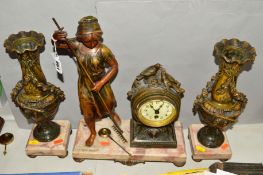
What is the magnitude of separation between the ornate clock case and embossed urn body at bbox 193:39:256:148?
0.68ft

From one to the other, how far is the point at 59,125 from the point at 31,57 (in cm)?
80

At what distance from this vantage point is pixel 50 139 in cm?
265

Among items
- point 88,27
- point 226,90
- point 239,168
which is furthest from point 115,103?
point 239,168

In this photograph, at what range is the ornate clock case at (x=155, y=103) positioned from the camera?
2264 millimetres

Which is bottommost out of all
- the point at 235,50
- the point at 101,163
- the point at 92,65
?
the point at 101,163

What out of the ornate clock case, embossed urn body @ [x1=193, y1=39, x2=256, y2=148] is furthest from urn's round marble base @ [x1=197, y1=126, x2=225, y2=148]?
the ornate clock case

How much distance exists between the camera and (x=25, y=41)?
221 cm

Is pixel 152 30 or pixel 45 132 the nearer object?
pixel 152 30

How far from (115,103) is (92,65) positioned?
0.43 m

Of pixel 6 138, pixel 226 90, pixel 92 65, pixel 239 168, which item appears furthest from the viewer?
pixel 6 138

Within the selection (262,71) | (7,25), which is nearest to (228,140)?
(262,71)

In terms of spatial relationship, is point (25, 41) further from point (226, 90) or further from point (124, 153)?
point (226, 90)

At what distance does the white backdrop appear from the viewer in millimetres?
2201

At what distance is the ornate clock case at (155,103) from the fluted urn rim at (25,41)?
72 cm
